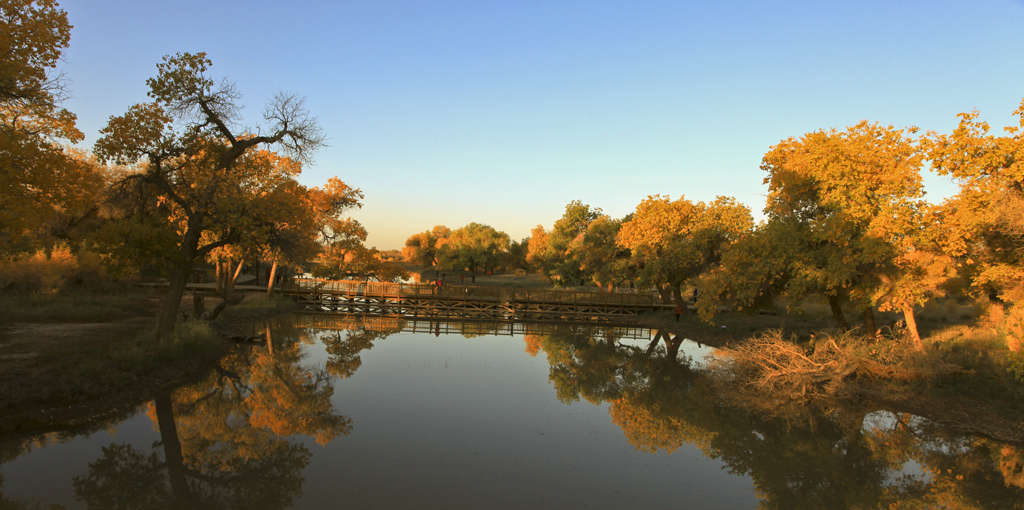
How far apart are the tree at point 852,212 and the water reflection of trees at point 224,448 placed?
15.6 metres

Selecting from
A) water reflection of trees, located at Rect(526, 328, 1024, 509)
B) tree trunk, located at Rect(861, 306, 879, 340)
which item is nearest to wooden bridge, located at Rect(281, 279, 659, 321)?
tree trunk, located at Rect(861, 306, 879, 340)

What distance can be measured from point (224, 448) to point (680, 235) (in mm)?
26489

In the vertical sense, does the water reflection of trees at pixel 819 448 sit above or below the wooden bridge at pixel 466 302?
below

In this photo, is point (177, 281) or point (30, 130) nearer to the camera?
point (30, 130)

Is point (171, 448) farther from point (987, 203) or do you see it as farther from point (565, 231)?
point (565, 231)

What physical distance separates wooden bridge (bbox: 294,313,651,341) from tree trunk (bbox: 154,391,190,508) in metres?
16.3

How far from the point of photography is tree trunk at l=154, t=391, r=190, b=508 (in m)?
8.16

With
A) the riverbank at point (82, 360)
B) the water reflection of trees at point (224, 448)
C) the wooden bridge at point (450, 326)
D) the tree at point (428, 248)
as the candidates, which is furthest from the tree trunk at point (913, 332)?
the tree at point (428, 248)

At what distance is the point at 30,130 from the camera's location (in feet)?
38.4

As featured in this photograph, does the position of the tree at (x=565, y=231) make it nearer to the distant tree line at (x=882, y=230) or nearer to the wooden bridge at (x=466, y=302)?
the wooden bridge at (x=466, y=302)

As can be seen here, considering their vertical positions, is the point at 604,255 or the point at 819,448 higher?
the point at 604,255

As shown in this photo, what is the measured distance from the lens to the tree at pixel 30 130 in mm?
10367

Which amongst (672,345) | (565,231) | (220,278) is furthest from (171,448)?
(565,231)

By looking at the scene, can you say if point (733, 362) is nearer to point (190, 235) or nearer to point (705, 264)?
point (705, 264)
